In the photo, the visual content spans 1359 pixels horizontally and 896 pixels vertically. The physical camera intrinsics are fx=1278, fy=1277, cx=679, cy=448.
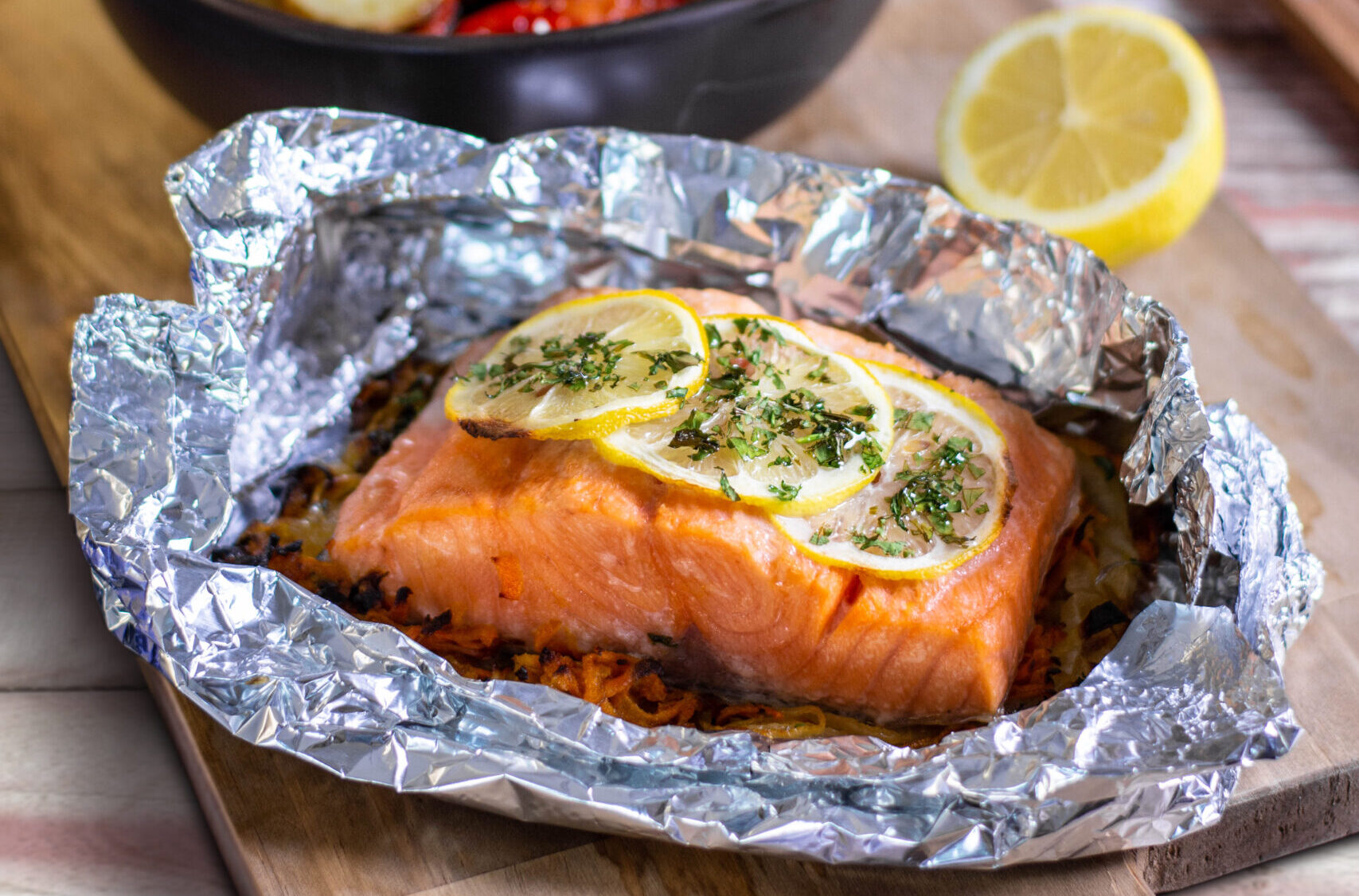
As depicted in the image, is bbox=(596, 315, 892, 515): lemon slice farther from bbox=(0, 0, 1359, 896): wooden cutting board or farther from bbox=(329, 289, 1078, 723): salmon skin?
bbox=(0, 0, 1359, 896): wooden cutting board

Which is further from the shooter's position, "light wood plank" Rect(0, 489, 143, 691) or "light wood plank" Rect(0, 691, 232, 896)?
"light wood plank" Rect(0, 489, 143, 691)

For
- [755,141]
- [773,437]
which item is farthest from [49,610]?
[755,141]

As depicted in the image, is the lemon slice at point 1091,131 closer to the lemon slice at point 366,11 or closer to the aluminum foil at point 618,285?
the aluminum foil at point 618,285

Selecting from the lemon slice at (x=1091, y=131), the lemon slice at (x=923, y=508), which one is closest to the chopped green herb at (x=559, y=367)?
the lemon slice at (x=923, y=508)

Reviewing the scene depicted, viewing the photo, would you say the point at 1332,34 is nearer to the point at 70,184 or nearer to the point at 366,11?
the point at 366,11

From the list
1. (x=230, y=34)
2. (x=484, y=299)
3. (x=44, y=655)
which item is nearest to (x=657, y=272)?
(x=484, y=299)

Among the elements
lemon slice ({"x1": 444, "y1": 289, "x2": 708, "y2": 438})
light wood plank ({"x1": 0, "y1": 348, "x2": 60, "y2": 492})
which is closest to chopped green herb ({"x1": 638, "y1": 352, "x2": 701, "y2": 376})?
lemon slice ({"x1": 444, "y1": 289, "x2": 708, "y2": 438})

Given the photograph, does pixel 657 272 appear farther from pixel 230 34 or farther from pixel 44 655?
pixel 44 655
